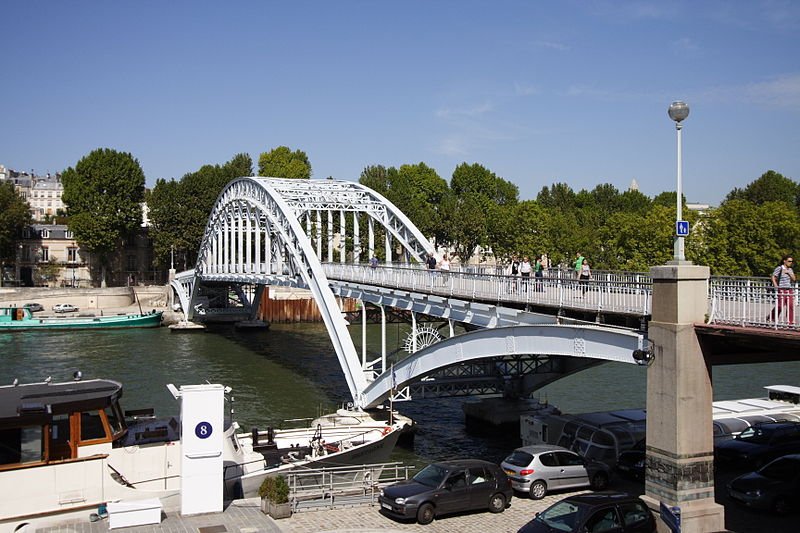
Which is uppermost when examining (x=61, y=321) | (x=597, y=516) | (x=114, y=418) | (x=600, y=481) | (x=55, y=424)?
(x=55, y=424)

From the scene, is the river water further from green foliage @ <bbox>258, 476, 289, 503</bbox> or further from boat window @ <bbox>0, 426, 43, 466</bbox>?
boat window @ <bbox>0, 426, 43, 466</bbox>

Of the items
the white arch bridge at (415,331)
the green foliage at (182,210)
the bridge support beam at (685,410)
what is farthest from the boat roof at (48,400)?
the green foliage at (182,210)

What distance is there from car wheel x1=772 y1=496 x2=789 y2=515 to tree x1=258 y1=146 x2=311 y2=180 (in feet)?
319

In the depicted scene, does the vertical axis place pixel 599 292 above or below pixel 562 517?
above

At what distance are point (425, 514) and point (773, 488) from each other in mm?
7927

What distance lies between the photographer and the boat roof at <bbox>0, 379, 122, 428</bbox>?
18781 mm

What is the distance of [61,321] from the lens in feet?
241

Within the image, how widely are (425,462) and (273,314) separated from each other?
5636cm

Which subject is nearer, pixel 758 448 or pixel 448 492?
pixel 448 492

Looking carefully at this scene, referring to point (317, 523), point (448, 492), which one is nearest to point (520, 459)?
point (448, 492)

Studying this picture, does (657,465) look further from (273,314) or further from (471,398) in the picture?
(273,314)

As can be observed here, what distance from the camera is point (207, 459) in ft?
57.3

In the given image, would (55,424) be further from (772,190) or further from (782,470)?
(772,190)

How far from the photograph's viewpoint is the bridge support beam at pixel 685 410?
1553 cm
